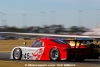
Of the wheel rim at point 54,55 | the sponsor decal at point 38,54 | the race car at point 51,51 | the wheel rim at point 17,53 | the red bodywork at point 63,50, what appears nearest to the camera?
the red bodywork at point 63,50

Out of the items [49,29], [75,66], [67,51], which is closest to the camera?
[75,66]

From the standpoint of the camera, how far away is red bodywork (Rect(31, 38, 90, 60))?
57.0ft

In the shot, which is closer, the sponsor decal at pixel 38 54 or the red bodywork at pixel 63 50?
the red bodywork at pixel 63 50

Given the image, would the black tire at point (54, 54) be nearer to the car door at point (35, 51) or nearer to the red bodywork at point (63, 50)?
the red bodywork at point (63, 50)

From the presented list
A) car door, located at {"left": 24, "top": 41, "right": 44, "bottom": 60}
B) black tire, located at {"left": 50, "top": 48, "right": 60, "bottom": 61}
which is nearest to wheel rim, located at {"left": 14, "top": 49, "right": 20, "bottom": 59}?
car door, located at {"left": 24, "top": 41, "right": 44, "bottom": 60}

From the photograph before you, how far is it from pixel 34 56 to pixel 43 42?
2.82ft

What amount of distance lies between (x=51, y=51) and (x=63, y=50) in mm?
756

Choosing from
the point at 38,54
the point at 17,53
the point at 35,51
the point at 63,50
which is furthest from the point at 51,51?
the point at 17,53

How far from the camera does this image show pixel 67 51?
56.8 feet

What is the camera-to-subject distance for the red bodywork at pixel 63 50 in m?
17.4

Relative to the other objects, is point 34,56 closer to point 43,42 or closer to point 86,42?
point 43,42

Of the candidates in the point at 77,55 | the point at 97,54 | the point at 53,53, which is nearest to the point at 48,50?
the point at 53,53

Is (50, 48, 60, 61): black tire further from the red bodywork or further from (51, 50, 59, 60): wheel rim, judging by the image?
the red bodywork

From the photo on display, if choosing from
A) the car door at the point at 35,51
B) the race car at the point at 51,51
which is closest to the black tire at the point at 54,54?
the race car at the point at 51,51
